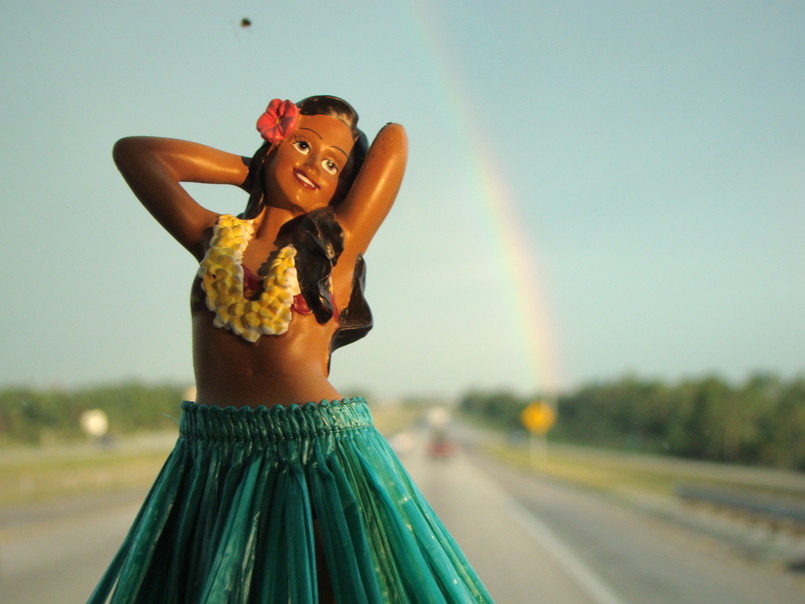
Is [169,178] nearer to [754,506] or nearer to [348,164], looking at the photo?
[348,164]

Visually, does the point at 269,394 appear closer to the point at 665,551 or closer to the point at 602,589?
the point at 602,589

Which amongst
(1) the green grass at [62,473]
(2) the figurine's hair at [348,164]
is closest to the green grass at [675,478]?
(1) the green grass at [62,473]

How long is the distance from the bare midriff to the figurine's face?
40cm

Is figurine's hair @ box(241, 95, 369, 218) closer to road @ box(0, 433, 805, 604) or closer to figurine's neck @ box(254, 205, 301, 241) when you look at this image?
figurine's neck @ box(254, 205, 301, 241)

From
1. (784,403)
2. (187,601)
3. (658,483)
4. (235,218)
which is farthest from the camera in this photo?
(784,403)

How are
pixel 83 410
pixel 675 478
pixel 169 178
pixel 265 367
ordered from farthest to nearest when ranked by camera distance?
pixel 675 478, pixel 83 410, pixel 169 178, pixel 265 367

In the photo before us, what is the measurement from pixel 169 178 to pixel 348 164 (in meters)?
0.53

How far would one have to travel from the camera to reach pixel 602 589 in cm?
884

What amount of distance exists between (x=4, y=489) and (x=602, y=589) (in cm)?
1395

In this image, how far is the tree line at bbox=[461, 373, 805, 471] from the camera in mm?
33812

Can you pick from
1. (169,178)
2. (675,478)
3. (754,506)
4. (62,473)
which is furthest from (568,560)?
(675,478)

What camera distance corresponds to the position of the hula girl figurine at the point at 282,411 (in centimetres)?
186

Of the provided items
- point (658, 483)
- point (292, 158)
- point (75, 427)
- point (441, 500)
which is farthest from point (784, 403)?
point (292, 158)

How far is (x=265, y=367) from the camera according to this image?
214cm
